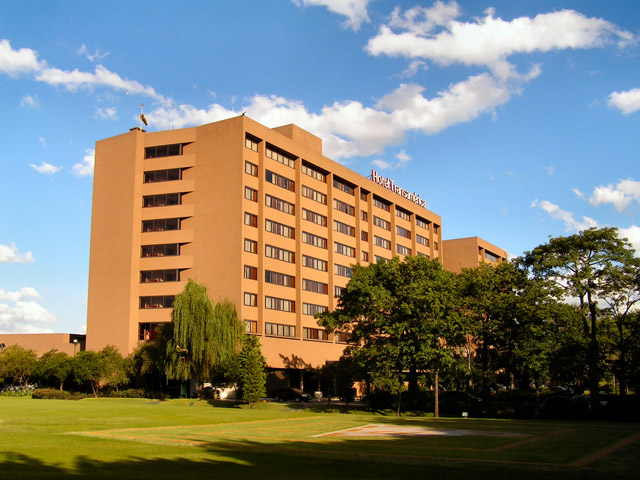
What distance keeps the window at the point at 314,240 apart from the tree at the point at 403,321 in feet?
97.3

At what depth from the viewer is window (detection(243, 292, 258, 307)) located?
7626 cm

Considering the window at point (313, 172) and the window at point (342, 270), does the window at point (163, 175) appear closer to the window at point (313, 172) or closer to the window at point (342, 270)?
the window at point (313, 172)

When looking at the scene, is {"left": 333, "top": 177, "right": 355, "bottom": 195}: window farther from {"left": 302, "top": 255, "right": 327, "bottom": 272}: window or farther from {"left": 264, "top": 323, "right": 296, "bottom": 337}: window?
{"left": 264, "top": 323, "right": 296, "bottom": 337}: window

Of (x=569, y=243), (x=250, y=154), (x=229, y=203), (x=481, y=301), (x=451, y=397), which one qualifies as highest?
(x=250, y=154)

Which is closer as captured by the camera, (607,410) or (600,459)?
(600,459)

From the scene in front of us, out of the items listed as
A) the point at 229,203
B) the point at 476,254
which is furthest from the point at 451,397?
the point at 476,254

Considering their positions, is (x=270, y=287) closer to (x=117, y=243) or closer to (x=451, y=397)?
(x=117, y=243)

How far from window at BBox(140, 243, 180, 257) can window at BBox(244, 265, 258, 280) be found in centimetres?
1004

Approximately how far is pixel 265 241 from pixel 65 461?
61.5 metres

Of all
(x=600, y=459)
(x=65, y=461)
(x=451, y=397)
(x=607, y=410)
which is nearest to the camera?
(x=65, y=461)

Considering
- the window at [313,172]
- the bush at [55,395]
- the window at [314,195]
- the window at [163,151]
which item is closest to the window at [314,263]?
the window at [314,195]

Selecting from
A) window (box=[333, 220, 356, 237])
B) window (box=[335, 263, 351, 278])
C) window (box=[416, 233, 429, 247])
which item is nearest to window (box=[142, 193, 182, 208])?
window (box=[333, 220, 356, 237])

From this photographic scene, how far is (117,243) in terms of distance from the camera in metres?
82.0

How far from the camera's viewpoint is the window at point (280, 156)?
8450cm
